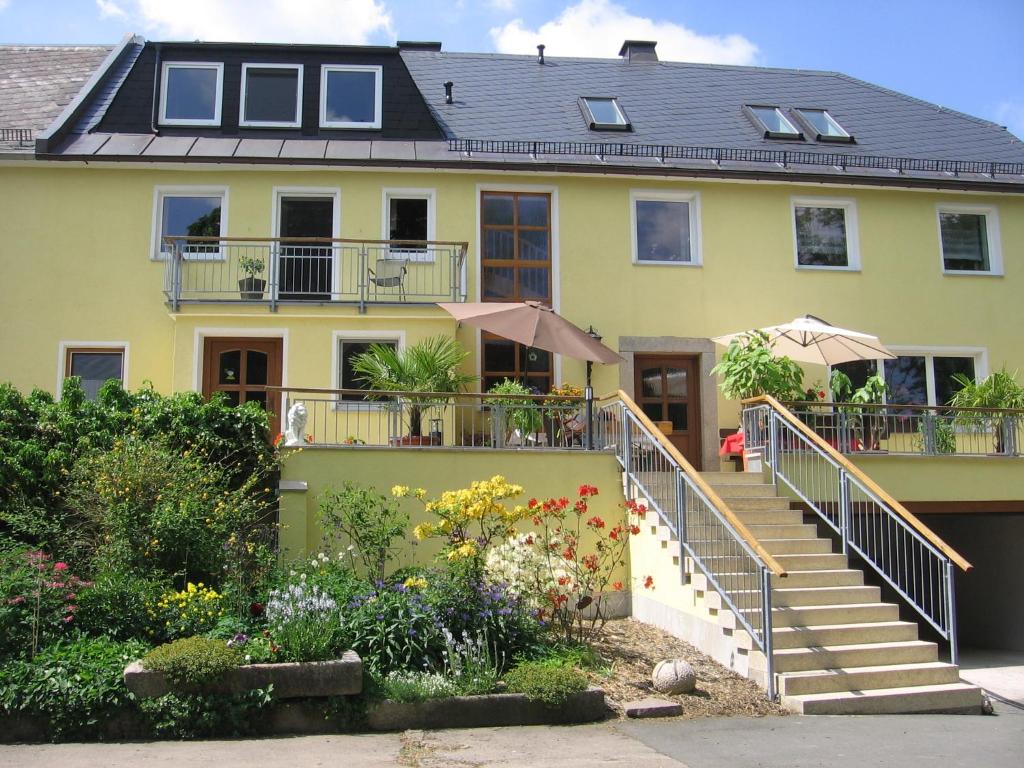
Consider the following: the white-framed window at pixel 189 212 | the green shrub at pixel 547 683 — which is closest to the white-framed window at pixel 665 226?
the white-framed window at pixel 189 212

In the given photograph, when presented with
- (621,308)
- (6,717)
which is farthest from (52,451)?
(621,308)

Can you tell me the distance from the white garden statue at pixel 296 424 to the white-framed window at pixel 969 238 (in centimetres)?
1180

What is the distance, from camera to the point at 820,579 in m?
10.2

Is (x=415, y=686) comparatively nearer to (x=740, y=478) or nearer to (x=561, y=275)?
(x=740, y=478)

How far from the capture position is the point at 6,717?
6.78 m

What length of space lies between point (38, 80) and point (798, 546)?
1590cm

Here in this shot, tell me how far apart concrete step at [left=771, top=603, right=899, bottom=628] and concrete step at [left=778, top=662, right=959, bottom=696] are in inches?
24.2

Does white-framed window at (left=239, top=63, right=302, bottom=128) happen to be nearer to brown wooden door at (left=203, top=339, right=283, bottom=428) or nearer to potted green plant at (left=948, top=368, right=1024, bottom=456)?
brown wooden door at (left=203, top=339, right=283, bottom=428)

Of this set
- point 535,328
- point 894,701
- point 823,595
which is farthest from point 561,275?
point 894,701

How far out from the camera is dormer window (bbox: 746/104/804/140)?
17906 millimetres

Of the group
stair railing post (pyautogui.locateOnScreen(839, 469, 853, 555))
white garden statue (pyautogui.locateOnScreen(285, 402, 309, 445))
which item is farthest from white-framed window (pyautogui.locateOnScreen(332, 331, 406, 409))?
stair railing post (pyautogui.locateOnScreen(839, 469, 853, 555))

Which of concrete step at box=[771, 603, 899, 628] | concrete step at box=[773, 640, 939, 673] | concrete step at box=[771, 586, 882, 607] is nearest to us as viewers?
concrete step at box=[773, 640, 939, 673]

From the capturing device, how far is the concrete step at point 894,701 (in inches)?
327

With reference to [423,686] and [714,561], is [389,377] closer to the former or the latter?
[714,561]
